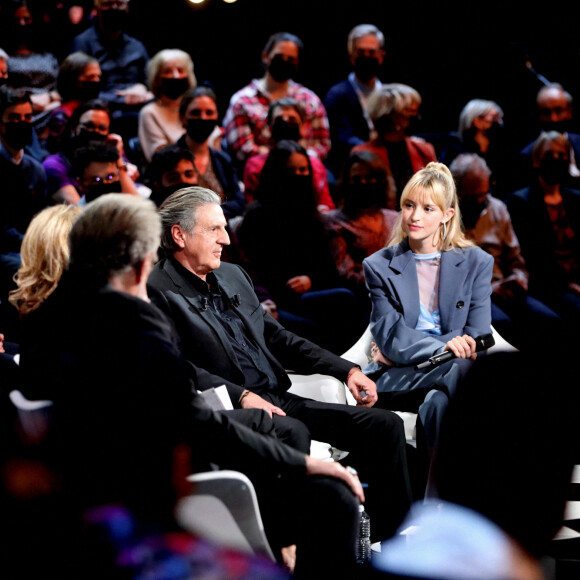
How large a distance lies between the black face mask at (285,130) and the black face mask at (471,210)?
3.79ft

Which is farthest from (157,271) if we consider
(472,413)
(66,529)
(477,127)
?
(477,127)

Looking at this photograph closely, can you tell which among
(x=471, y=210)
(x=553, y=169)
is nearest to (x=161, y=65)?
(x=471, y=210)

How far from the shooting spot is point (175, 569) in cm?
178

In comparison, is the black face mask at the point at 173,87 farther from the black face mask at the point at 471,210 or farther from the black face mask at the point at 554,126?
the black face mask at the point at 554,126

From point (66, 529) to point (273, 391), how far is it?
1.26 meters

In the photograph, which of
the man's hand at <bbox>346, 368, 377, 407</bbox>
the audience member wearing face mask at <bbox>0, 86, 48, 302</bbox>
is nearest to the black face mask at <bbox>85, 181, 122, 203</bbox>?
Answer: the audience member wearing face mask at <bbox>0, 86, 48, 302</bbox>

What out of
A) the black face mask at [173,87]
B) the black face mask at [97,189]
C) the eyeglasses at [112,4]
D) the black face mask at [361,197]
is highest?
the eyeglasses at [112,4]

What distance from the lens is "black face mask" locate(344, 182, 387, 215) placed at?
4.74 meters

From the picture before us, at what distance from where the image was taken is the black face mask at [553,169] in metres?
5.54

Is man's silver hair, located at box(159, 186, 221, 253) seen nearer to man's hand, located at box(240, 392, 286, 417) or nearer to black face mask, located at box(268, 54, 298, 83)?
man's hand, located at box(240, 392, 286, 417)

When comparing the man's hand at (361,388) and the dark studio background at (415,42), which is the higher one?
the dark studio background at (415,42)

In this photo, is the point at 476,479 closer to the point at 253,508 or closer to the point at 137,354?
the point at 253,508

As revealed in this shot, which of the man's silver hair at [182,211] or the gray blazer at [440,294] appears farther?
the gray blazer at [440,294]

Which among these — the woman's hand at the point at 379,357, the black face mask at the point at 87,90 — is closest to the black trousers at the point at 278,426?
the woman's hand at the point at 379,357
